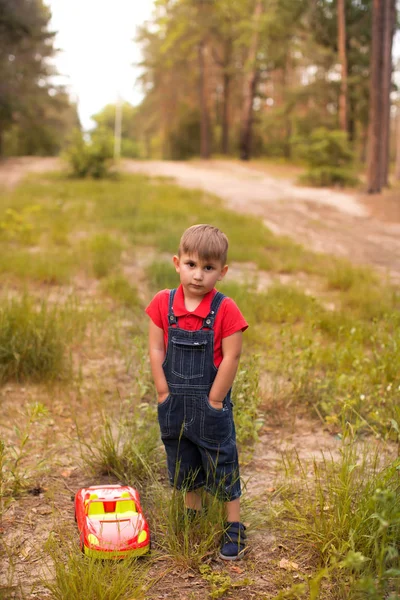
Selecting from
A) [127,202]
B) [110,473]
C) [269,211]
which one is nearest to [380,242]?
[269,211]

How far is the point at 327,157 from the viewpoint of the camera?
21.2 m

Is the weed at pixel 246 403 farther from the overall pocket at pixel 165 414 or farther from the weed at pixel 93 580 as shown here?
the weed at pixel 93 580

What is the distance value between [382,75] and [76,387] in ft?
58.3

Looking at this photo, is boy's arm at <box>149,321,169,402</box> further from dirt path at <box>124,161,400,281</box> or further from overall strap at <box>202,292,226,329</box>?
dirt path at <box>124,161,400,281</box>

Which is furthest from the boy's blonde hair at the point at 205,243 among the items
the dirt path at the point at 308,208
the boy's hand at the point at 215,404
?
the dirt path at the point at 308,208

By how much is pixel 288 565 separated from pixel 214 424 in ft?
2.22

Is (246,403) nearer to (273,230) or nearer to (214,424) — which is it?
(214,424)

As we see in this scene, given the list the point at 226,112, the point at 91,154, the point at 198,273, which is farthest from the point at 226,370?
the point at 226,112

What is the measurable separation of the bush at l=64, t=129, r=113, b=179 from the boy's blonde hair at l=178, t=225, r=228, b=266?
56.1 feet

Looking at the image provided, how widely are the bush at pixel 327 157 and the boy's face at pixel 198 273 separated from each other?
18.7 metres

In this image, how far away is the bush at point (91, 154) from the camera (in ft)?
63.0

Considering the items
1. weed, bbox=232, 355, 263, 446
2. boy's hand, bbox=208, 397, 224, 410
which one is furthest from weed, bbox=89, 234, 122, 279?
boy's hand, bbox=208, 397, 224, 410

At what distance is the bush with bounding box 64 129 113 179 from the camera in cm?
1920

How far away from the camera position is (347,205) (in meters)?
17.5
